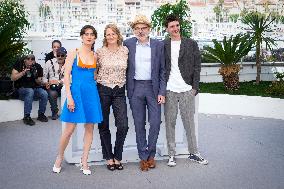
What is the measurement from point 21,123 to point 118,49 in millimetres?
3058

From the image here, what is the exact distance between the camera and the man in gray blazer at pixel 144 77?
3.99 metres

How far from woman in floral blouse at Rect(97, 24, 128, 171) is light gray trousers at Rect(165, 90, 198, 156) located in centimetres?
50

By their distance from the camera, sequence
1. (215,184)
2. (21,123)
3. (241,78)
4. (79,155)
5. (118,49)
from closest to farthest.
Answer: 1. (215,184)
2. (118,49)
3. (79,155)
4. (21,123)
5. (241,78)

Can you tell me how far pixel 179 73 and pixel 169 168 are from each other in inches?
39.6

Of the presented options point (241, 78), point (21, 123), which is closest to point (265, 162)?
point (21, 123)

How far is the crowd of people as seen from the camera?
384 cm

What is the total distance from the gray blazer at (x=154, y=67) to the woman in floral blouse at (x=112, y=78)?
5 cm

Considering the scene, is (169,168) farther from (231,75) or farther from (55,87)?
(231,75)

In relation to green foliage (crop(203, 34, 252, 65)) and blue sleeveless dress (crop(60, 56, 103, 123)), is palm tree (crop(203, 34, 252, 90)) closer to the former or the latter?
green foliage (crop(203, 34, 252, 65))

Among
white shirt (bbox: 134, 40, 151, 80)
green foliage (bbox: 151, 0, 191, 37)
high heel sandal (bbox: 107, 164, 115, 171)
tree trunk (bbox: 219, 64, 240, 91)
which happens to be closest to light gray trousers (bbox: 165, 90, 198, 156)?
white shirt (bbox: 134, 40, 151, 80)

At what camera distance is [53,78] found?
6676mm

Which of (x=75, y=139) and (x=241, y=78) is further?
(x=241, y=78)

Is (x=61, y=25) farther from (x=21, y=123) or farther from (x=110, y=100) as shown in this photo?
(x=110, y=100)

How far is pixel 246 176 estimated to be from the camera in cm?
395
